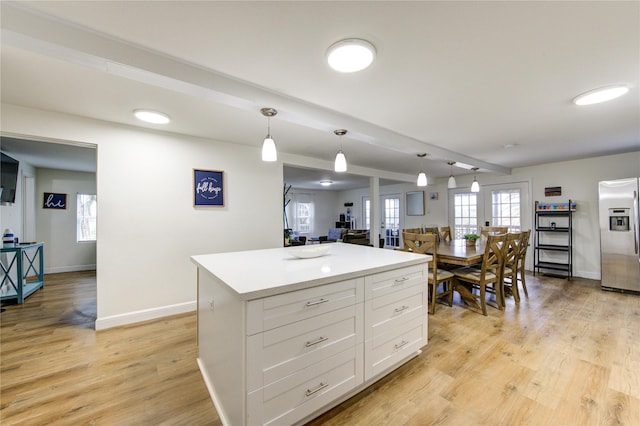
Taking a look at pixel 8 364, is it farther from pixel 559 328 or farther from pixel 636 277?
pixel 636 277

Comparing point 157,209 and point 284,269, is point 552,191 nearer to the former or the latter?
point 284,269

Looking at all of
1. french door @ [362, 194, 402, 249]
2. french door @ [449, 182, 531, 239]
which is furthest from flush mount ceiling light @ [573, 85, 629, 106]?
french door @ [362, 194, 402, 249]

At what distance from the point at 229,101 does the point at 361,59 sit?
1020 mm

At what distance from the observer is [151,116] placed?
2.50 metres

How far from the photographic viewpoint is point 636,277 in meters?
3.72

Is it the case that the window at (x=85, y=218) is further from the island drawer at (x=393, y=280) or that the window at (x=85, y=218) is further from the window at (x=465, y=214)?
the window at (x=465, y=214)

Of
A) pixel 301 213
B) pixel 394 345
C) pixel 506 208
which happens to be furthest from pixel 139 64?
pixel 301 213

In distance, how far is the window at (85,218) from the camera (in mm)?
5680

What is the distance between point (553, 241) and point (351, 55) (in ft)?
19.1

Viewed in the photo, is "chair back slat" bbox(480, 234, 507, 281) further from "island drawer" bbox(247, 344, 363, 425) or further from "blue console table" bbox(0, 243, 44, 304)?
"blue console table" bbox(0, 243, 44, 304)

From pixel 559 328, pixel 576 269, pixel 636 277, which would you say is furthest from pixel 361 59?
pixel 576 269

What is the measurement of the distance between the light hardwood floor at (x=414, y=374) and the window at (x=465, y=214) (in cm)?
318

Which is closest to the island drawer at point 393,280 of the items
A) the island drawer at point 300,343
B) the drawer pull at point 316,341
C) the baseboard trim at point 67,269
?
the island drawer at point 300,343

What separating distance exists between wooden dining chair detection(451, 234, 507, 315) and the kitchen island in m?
1.47
